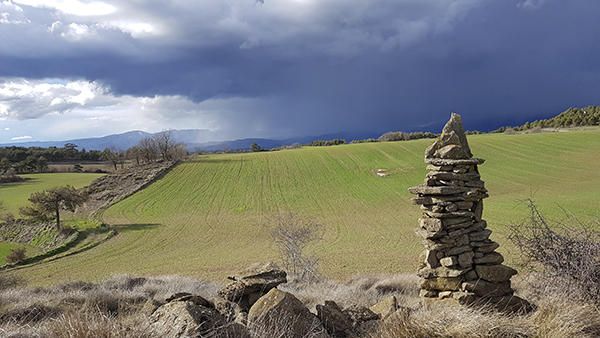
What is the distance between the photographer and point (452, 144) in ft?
29.4

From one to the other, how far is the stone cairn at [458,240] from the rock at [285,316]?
119 inches

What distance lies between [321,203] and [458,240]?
47434mm

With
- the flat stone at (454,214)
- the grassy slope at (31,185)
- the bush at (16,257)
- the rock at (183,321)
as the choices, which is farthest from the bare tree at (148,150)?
the rock at (183,321)

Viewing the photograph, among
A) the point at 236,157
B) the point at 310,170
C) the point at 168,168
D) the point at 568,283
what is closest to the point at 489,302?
the point at 568,283

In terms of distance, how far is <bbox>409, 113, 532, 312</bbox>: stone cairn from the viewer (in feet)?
26.9

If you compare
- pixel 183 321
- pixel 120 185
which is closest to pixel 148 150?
pixel 120 185

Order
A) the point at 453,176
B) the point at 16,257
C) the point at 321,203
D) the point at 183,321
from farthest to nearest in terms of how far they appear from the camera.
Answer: the point at 321,203 → the point at 16,257 → the point at 453,176 → the point at 183,321

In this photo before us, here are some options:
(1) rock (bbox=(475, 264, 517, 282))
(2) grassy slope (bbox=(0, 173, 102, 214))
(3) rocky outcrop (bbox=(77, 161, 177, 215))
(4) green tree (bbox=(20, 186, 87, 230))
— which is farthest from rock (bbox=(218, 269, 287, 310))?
(2) grassy slope (bbox=(0, 173, 102, 214))

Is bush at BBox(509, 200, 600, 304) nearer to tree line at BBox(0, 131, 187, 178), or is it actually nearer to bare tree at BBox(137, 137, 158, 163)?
tree line at BBox(0, 131, 187, 178)

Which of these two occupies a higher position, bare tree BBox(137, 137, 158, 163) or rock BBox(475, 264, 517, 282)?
bare tree BBox(137, 137, 158, 163)

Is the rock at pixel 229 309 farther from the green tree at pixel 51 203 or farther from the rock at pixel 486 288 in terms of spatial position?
the green tree at pixel 51 203

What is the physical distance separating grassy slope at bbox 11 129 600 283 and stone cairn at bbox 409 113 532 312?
5.02 metres

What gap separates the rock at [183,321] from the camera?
507 centimetres

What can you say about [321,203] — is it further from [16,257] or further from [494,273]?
[494,273]
